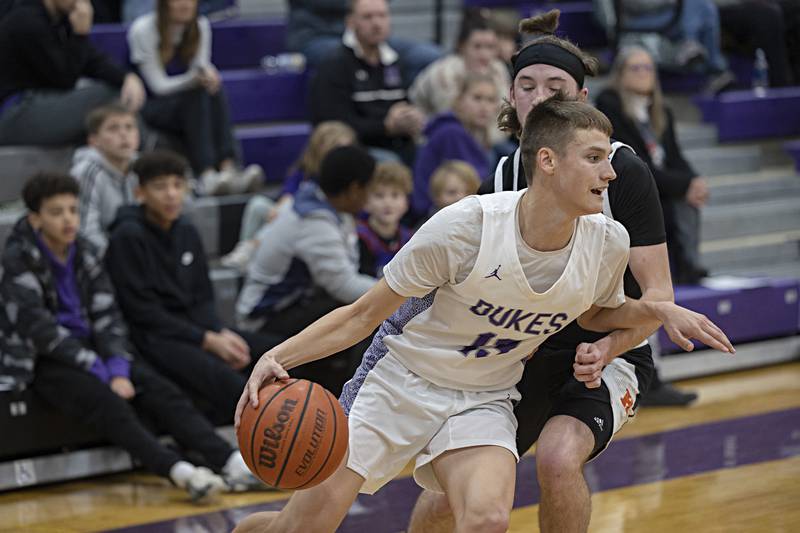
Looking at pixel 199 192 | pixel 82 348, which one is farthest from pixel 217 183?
pixel 82 348

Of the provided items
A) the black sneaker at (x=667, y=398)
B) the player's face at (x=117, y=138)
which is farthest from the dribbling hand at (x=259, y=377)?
the black sneaker at (x=667, y=398)

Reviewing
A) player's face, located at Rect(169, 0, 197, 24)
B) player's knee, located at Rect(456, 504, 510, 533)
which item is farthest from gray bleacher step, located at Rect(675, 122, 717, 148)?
player's knee, located at Rect(456, 504, 510, 533)

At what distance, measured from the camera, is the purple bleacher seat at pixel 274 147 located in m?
7.64

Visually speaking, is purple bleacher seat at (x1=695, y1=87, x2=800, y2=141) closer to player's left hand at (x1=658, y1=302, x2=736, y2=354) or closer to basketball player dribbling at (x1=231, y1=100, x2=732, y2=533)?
Result: basketball player dribbling at (x1=231, y1=100, x2=732, y2=533)

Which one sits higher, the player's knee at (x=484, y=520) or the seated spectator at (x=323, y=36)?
the player's knee at (x=484, y=520)

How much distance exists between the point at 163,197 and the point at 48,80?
150 centimetres

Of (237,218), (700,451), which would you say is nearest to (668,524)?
(700,451)

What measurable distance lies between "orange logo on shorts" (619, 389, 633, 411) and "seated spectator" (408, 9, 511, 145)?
3.67m

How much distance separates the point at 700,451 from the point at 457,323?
2.68 m

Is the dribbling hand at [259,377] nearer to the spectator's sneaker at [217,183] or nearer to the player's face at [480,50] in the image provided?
the spectator's sneaker at [217,183]

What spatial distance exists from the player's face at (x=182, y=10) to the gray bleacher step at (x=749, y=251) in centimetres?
358

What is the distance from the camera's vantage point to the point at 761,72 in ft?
31.9

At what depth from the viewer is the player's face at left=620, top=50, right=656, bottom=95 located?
7156 mm

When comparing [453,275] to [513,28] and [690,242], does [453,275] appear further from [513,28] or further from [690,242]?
Result: [513,28]
